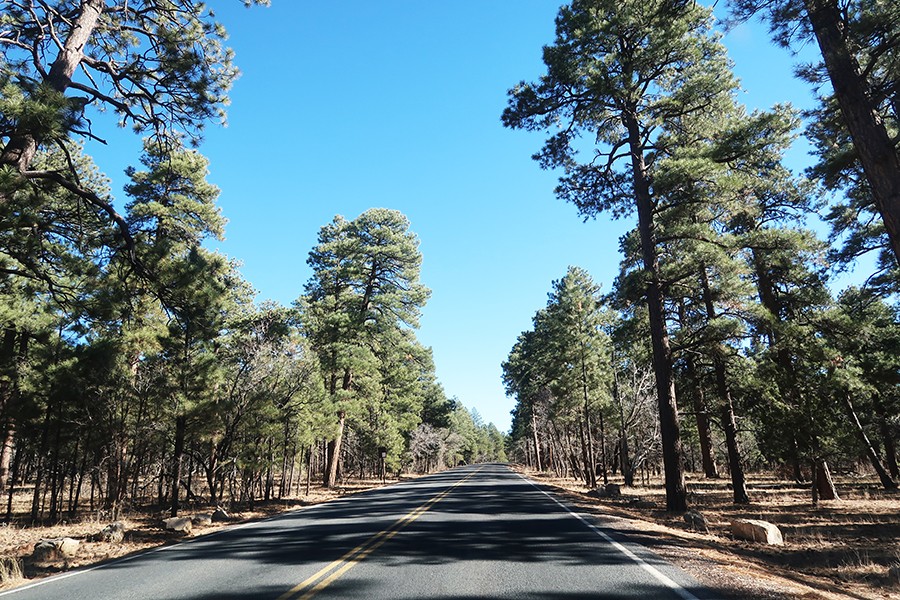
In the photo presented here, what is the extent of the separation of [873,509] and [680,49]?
15.7m

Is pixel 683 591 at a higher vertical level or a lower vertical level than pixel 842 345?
lower

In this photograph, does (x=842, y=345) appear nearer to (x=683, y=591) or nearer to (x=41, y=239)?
(x=683, y=591)

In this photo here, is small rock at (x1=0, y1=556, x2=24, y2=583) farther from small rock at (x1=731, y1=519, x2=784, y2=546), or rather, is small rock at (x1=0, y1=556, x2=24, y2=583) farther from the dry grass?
small rock at (x1=731, y1=519, x2=784, y2=546)

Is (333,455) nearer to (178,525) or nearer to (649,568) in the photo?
(178,525)

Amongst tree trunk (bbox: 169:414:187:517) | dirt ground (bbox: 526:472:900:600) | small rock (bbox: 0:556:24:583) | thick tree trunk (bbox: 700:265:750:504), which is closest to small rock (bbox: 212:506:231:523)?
tree trunk (bbox: 169:414:187:517)

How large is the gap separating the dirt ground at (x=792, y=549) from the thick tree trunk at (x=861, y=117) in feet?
15.2

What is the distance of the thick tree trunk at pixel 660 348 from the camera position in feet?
46.4

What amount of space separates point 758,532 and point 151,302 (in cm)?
1601

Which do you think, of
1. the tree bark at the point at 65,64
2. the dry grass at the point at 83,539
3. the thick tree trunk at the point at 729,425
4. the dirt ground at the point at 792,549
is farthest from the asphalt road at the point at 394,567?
the thick tree trunk at the point at 729,425

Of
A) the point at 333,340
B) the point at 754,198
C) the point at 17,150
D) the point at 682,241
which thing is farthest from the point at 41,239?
the point at 754,198

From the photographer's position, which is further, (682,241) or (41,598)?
(682,241)

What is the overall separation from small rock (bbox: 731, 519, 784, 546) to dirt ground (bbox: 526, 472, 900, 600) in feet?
0.66

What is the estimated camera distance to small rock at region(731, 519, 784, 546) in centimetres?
889

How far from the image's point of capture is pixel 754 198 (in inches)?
738
